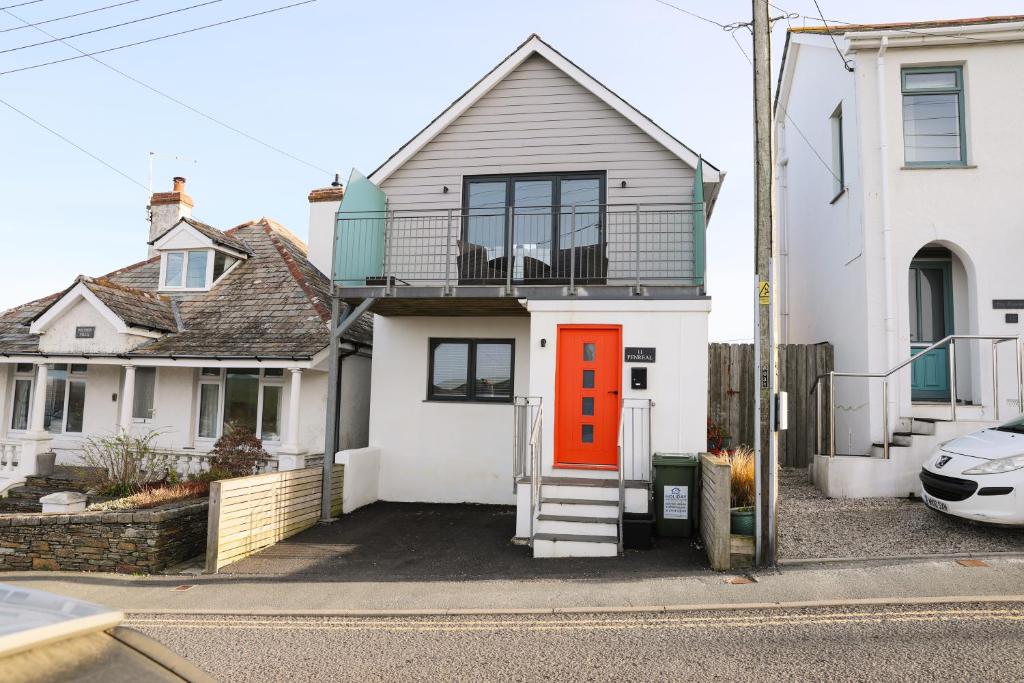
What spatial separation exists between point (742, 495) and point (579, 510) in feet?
6.90

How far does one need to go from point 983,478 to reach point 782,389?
15.3ft

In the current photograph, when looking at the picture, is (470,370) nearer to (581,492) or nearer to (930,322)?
(581,492)

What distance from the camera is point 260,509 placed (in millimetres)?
8914

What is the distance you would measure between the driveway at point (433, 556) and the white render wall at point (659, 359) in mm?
1551

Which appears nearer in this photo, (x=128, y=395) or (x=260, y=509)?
(x=260, y=509)

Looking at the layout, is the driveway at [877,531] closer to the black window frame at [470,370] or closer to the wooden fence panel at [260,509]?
the black window frame at [470,370]

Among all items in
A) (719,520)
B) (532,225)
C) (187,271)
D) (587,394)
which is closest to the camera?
(719,520)

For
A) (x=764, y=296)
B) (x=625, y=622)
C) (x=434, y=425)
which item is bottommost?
(x=625, y=622)

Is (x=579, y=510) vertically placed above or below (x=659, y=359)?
below

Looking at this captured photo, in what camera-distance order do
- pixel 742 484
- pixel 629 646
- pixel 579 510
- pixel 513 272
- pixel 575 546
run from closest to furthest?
1. pixel 629 646
2. pixel 575 546
3. pixel 742 484
4. pixel 579 510
5. pixel 513 272

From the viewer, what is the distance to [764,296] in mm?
7180

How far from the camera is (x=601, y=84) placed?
1177cm

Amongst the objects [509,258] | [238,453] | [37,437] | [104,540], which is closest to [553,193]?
[509,258]

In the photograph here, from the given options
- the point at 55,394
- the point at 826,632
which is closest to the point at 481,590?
the point at 826,632
